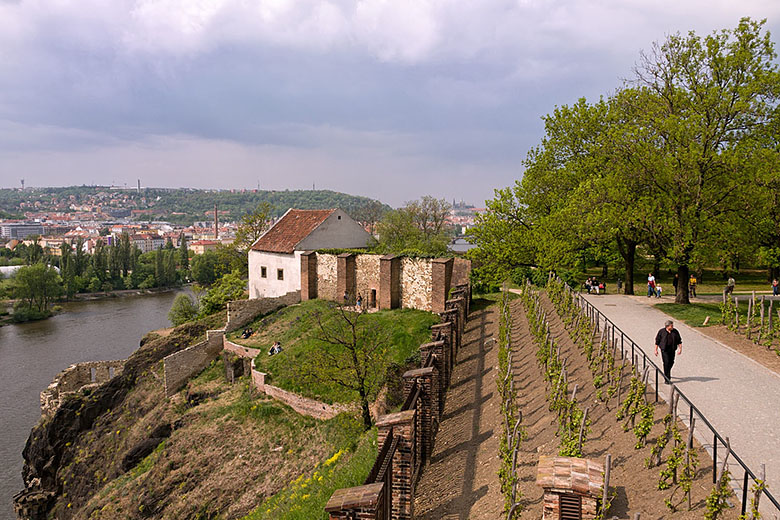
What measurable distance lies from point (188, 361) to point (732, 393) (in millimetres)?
24674

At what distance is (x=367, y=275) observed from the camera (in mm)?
29797

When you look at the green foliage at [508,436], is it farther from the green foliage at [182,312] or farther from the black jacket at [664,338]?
the green foliage at [182,312]

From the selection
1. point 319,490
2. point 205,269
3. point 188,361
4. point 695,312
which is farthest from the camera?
point 205,269

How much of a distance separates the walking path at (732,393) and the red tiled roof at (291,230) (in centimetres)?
2159

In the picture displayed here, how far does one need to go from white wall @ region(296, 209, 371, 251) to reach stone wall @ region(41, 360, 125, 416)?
48.0 feet

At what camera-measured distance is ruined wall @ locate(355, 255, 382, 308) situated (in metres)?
29.4

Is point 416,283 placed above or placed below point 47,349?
above

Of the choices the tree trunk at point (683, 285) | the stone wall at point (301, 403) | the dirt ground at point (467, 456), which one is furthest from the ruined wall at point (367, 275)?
the tree trunk at point (683, 285)

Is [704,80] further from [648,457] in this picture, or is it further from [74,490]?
[74,490]

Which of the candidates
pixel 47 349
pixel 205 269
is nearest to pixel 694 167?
pixel 47 349

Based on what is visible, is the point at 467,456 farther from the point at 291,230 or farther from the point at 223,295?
the point at 223,295

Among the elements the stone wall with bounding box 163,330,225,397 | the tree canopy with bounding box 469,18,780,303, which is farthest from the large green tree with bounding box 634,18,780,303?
the stone wall with bounding box 163,330,225,397

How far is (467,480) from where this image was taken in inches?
356

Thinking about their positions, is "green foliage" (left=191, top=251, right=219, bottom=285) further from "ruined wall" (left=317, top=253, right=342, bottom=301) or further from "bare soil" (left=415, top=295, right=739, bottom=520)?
"bare soil" (left=415, top=295, right=739, bottom=520)
